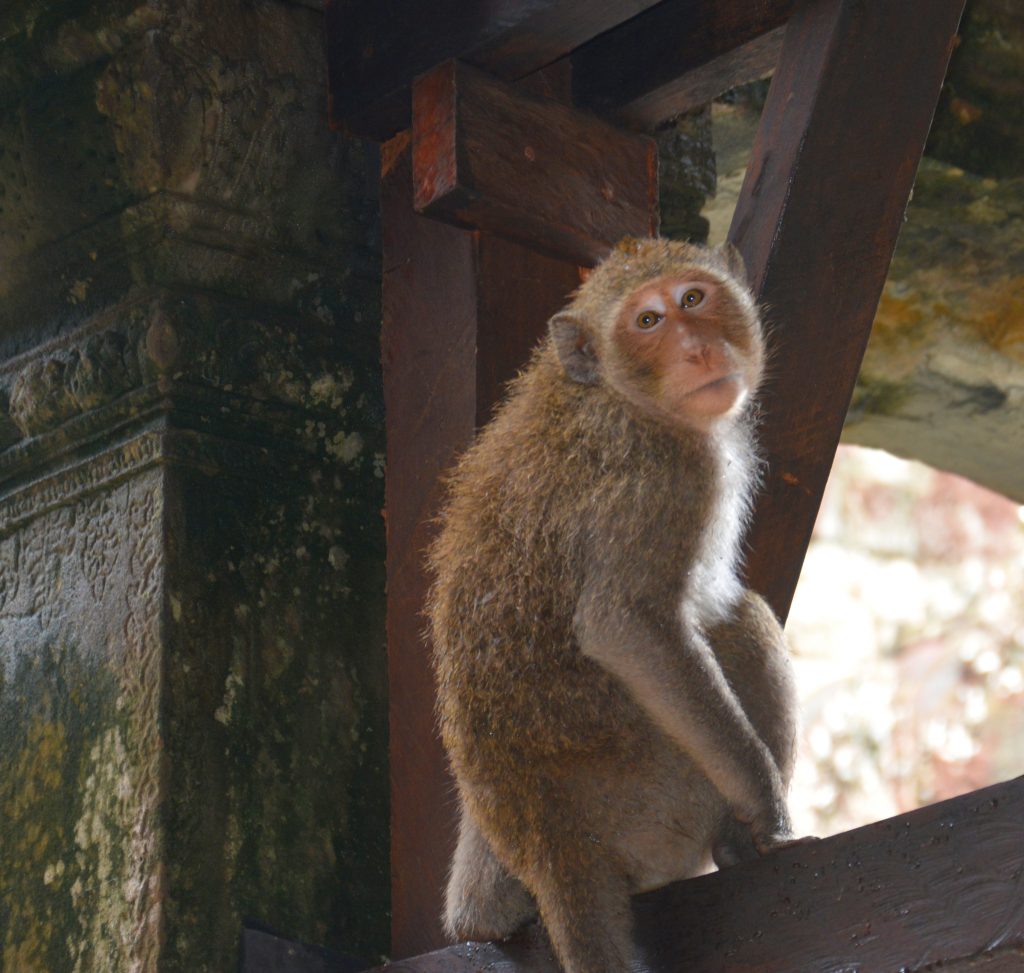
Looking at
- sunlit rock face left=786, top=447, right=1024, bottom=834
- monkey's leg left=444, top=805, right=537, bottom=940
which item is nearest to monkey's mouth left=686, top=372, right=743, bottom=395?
monkey's leg left=444, top=805, right=537, bottom=940

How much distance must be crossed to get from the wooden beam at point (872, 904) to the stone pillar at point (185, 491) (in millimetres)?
1034

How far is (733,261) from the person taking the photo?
325 cm

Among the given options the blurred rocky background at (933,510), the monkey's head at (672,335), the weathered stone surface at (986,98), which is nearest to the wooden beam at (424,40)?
the monkey's head at (672,335)

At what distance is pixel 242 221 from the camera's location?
3.90 meters

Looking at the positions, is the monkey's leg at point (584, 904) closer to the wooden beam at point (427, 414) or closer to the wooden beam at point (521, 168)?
the wooden beam at point (427, 414)

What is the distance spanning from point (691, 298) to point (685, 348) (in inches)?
4.5

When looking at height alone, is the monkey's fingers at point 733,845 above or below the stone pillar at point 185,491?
below

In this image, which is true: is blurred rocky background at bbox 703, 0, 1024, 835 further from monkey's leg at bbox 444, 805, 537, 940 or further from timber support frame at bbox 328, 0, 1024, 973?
monkey's leg at bbox 444, 805, 537, 940

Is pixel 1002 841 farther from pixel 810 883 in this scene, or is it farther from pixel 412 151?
pixel 412 151

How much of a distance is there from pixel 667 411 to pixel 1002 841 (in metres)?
1.06

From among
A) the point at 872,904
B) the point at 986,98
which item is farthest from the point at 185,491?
the point at 986,98

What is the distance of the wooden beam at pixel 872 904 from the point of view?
2.29 m

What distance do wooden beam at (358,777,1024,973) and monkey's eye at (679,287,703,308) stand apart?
99cm

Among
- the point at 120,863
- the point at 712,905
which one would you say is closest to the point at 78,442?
the point at 120,863
